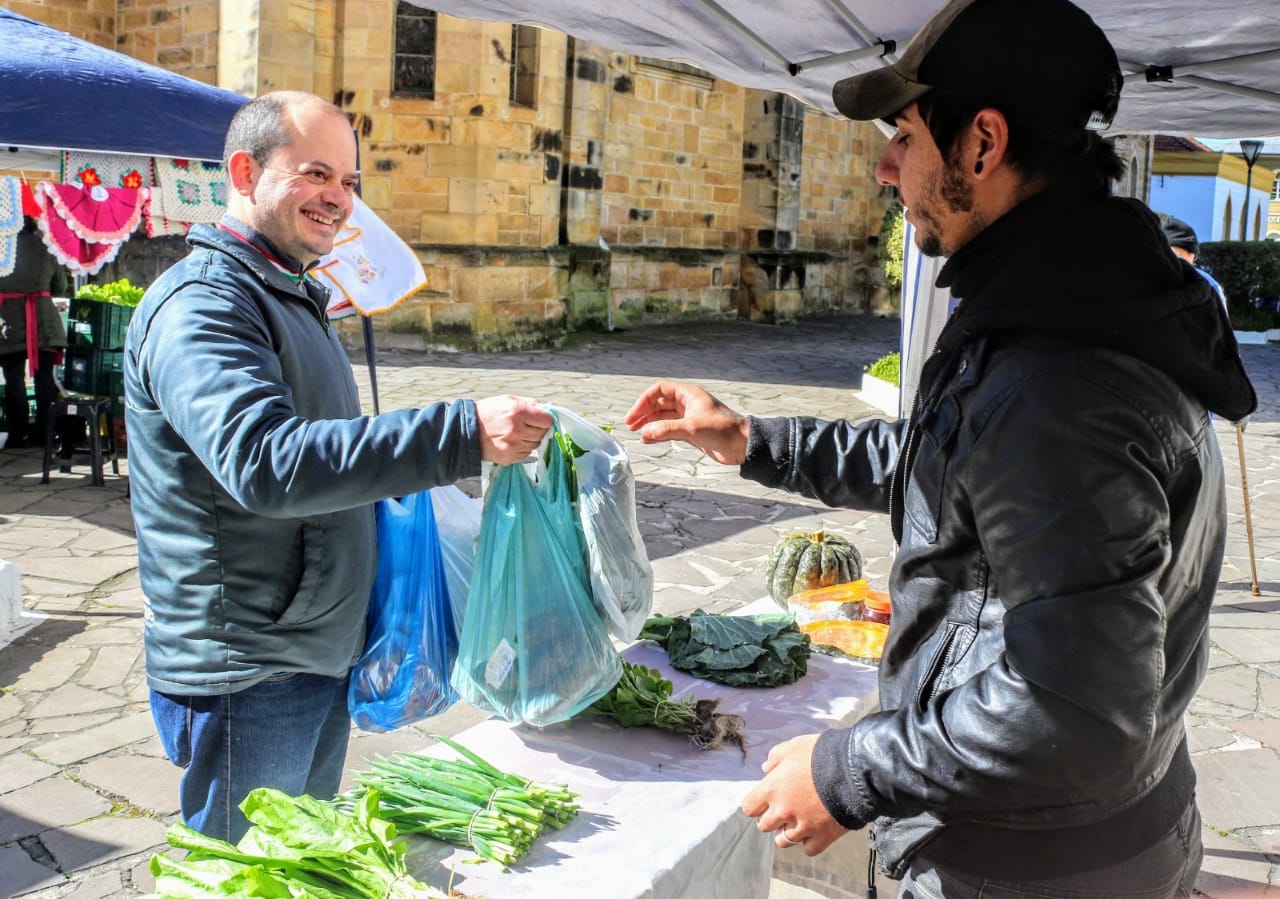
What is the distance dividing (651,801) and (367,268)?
15.1ft

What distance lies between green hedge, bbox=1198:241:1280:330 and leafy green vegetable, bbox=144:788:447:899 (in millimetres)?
24204

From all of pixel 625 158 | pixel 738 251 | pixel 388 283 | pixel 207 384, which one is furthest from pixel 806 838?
pixel 738 251

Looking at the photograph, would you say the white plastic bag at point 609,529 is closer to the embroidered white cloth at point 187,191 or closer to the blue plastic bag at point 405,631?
the blue plastic bag at point 405,631

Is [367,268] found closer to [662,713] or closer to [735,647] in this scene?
[735,647]

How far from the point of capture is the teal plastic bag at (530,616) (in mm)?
2221

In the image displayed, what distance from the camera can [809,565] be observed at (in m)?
4.02

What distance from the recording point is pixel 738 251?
69.5 ft

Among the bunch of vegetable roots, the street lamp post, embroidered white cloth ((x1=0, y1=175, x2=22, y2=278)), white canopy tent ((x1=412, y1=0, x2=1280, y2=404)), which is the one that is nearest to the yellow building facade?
the street lamp post

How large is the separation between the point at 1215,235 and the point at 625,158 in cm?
2630

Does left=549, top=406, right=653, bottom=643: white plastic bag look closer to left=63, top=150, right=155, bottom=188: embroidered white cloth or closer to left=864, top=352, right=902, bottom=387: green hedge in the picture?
left=63, top=150, right=155, bottom=188: embroidered white cloth

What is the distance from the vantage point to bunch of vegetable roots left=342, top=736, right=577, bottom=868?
6.26 ft

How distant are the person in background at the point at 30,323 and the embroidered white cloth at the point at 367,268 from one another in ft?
10.7

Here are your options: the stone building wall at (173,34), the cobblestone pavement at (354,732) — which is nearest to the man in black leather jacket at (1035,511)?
the cobblestone pavement at (354,732)

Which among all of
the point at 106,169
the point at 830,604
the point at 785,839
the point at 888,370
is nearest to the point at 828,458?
the point at 785,839
